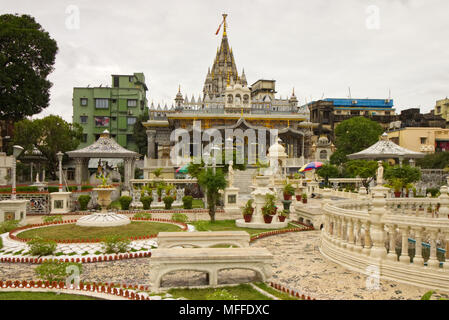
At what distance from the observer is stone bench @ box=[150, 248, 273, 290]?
784 cm

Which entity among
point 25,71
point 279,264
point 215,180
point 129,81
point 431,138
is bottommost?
point 279,264

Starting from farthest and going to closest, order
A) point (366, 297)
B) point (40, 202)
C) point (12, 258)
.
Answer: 1. point (40, 202)
2. point (12, 258)
3. point (366, 297)

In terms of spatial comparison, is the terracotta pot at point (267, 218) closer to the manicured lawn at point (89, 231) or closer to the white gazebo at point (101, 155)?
the manicured lawn at point (89, 231)

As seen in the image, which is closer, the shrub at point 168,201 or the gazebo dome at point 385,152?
the shrub at point 168,201

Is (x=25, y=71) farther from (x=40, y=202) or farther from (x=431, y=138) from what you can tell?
(x=431, y=138)

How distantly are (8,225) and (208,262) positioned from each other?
1078 centimetres

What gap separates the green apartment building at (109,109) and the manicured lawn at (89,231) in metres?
43.6

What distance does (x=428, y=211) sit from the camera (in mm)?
15602

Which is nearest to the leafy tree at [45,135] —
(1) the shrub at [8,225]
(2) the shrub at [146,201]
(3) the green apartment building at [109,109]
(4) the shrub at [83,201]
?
(4) the shrub at [83,201]

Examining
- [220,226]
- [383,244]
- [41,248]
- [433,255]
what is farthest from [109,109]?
[433,255]

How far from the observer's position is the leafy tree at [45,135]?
3309 cm

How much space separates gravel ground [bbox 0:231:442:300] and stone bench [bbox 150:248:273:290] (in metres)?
0.51
